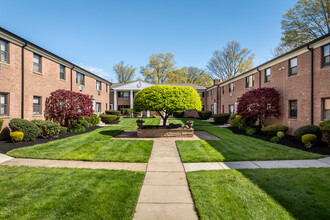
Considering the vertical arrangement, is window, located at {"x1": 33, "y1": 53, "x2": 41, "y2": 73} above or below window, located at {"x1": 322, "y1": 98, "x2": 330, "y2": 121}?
above

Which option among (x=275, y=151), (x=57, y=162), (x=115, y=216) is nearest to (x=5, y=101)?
(x=57, y=162)

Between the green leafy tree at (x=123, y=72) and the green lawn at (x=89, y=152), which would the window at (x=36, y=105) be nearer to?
the green lawn at (x=89, y=152)

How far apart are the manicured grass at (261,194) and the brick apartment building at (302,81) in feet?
22.4

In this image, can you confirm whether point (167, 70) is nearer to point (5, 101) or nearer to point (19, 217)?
point (5, 101)

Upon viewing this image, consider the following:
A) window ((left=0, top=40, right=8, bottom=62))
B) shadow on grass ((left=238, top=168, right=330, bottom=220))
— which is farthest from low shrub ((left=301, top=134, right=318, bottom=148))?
→ window ((left=0, top=40, right=8, bottom=62))

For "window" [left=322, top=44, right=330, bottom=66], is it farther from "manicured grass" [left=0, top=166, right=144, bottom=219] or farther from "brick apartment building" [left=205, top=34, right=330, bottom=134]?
"manicured grass" [left=0, top=166, right=144, bottom=219]

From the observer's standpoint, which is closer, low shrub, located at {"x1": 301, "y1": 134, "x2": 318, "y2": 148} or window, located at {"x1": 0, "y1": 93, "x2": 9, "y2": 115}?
low shrub, located at {"x1": 301, "y1": 134, "x2": 318, "y2": 148}

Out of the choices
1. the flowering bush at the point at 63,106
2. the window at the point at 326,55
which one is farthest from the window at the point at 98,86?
the window at the point at 326,55

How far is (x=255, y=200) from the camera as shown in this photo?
3.72 meters

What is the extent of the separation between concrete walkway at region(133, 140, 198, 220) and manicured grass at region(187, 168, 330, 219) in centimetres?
23

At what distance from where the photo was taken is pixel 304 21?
885 inches

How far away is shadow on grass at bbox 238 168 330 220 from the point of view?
3395 millimetres

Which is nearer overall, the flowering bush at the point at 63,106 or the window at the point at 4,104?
the window at the point at 4,104

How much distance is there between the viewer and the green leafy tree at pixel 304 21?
20.7 m
